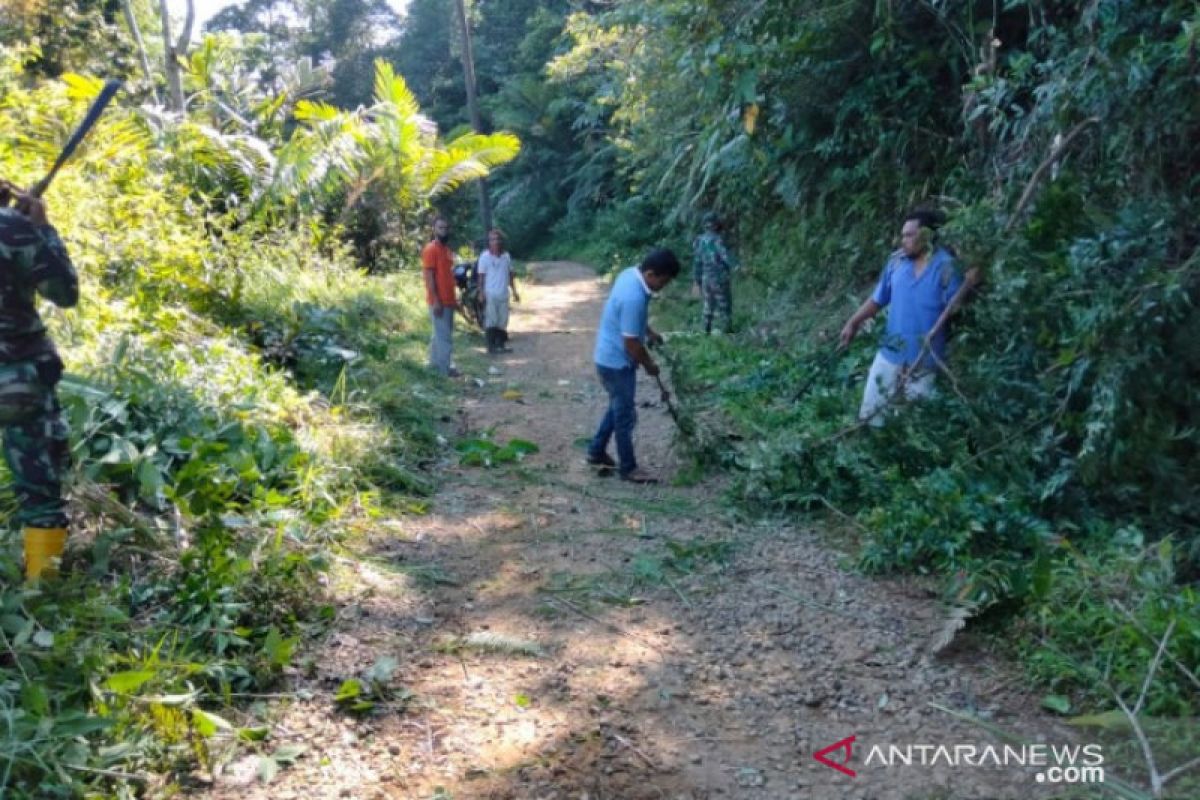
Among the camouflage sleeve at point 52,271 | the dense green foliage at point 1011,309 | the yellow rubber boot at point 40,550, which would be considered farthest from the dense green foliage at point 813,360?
the camouflage sleeve at point 52,271

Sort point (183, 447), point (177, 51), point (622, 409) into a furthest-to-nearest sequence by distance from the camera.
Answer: point (177, 51)
point (622, 409)
point (183, 447)

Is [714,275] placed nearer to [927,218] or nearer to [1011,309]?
[927,218]

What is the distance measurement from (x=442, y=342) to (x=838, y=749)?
7.72m

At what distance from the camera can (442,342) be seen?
393 inches

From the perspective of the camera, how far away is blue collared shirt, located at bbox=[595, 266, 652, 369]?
19.7 ft

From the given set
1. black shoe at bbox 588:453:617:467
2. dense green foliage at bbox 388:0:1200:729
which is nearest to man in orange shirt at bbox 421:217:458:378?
dense green foliage at bbox 388:0:1200:729

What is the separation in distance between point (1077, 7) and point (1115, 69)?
4.78ft

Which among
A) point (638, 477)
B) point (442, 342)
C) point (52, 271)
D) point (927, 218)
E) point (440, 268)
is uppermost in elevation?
point (927, 218)

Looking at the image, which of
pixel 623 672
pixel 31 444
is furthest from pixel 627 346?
pixel 31 444

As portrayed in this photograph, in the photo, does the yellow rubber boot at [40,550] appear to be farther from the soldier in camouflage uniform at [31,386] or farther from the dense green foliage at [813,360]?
the dense green foliage at [813,360]

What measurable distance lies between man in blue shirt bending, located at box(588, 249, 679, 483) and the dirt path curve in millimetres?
869

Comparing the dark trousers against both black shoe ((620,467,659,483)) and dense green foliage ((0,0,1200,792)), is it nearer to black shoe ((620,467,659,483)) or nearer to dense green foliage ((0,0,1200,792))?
black shoe ((620,467,659,483))

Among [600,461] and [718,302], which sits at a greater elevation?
[718,302]

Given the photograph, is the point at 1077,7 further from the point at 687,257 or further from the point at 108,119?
the point at 687,257
